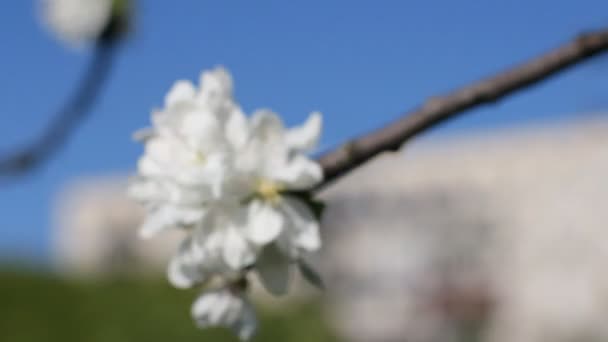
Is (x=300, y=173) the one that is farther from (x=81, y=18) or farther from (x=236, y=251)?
(x=81, y=18)

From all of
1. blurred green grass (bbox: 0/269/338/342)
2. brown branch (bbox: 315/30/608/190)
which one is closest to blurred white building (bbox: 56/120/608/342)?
blurred green grass (bbox: 0/269/338/342)

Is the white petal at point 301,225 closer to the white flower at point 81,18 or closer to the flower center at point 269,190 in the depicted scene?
the flower center at point 269,190

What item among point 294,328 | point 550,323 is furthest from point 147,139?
point 550,323

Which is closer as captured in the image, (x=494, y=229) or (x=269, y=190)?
(x=269, y=190)

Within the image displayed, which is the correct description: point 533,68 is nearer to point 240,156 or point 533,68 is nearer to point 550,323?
point 240,156

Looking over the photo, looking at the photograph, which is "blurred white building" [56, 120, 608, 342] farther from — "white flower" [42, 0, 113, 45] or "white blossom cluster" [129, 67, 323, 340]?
"white blossom cluster" [129, 67, 323, 340]

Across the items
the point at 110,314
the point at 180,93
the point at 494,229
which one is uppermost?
the point at 494,229

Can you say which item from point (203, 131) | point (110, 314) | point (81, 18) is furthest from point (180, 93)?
point (110, 314)
